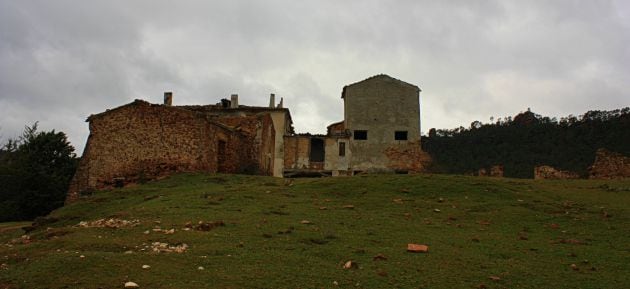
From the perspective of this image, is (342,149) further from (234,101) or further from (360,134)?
(234,101)

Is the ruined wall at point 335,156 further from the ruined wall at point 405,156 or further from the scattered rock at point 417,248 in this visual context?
the scattered rock at point 417,248

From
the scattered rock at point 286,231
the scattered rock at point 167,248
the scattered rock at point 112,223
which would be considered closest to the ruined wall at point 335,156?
the scattered rock at point 112,223

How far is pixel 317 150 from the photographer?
47.6 meters

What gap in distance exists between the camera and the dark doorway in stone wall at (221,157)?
89.1 ft

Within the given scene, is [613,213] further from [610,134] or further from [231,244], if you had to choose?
[610,134]

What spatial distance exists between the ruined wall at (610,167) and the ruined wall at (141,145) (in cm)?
1955

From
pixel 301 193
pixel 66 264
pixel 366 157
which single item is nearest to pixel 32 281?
pixel 66 264

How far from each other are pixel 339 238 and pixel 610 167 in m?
21.4

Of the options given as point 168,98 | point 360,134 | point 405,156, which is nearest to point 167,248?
point 168,98

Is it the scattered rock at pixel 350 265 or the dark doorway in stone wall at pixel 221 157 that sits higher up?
the dark doorway in stone wall at pixel 221 157

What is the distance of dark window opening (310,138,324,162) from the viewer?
155ft

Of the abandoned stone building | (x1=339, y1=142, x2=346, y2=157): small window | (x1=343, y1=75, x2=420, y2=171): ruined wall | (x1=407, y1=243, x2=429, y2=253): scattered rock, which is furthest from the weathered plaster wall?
(x1=407, y1=243, x2=429, y2=253): scattered rock

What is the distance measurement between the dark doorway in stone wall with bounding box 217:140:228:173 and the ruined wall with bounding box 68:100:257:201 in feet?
5.81

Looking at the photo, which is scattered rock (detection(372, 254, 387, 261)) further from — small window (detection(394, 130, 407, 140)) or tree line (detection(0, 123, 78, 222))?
small window (detection(394, 130, 407, 140))
